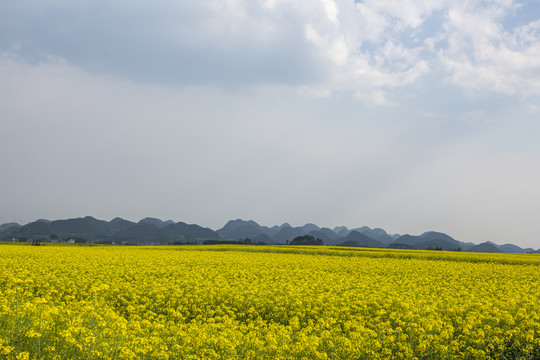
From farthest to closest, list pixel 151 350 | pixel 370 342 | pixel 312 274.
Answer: pixel 312 274 → pixel 370 342 → pixel 151 350

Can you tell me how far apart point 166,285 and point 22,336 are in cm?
787

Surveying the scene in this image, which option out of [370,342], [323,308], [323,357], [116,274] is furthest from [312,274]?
[323,357]

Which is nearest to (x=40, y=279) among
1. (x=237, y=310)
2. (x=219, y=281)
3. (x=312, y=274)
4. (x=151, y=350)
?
(x=219, y=281)

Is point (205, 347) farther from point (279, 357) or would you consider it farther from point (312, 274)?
point (312, 274)

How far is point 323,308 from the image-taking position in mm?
13492

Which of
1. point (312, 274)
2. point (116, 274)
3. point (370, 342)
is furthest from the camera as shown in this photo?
point (312, 274)

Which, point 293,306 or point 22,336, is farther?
point 293,306

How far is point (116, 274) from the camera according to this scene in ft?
62.7

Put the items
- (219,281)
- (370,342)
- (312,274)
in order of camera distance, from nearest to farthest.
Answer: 1. (370,342)
2. (219,281)
3. (312,274)

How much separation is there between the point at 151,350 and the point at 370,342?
216 inches

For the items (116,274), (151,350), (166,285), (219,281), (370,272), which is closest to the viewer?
(151,350)

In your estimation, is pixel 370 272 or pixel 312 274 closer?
pixel 312 274

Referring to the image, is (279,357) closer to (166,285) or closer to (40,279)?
(166,285)

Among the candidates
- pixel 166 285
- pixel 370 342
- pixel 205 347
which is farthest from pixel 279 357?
pixel 166 285
